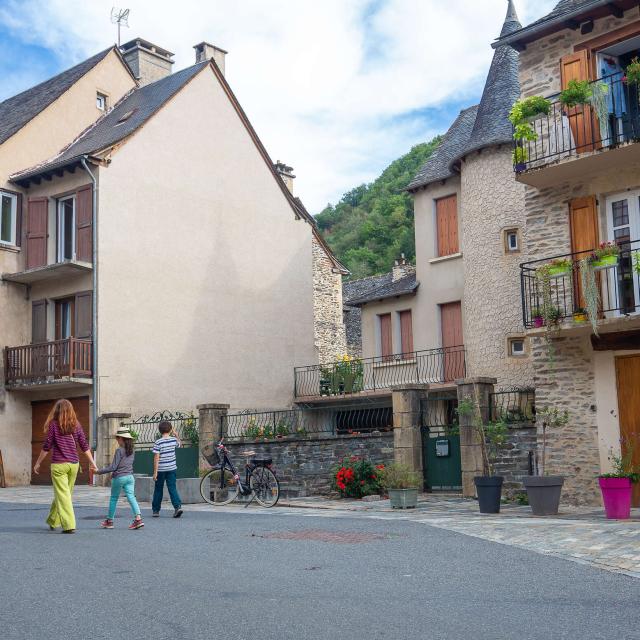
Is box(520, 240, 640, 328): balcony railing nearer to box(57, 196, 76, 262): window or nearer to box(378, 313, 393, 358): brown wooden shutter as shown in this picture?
box(378, 313, 393, 358): brown wooden shutter

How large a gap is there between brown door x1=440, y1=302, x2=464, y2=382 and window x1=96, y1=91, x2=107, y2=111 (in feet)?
43.7

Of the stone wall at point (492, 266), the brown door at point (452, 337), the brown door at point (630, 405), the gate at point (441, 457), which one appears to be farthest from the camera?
the brown door at point (452, 337)

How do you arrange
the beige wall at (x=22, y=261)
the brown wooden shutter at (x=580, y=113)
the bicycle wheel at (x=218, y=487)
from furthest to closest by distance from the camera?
the beige wall at (x=22, y=261) < the bicycle wheel at (x=218, y=487) < the brown wooden shutter at (x=580, y=113)

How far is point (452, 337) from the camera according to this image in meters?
26.9

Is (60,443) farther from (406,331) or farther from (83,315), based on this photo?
(406,331)

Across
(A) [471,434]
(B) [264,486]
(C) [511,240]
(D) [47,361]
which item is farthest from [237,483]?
(C) [511,240]

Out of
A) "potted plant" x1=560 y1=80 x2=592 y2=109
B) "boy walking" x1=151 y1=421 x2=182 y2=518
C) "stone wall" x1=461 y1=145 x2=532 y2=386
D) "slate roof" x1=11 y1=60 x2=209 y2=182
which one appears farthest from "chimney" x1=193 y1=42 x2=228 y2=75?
"boy walking" x1=151 y1=421 x2=182 y2=518

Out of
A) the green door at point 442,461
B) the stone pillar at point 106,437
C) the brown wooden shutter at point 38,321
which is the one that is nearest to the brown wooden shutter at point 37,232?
the brown wooden shutter at point 38,321

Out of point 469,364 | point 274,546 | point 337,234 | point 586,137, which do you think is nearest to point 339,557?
point 274,546

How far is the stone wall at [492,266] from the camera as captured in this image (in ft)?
77.9

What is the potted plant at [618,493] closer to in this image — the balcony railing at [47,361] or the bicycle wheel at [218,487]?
the bicycle wheel at [218,487]

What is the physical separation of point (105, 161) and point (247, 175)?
6.02m

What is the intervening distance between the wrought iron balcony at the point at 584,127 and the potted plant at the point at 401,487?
225 inches

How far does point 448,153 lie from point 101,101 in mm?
11904
